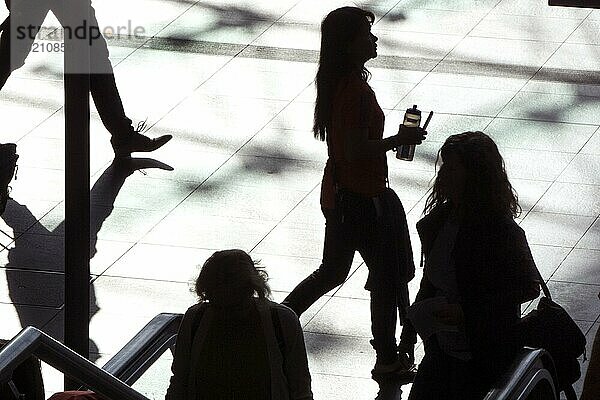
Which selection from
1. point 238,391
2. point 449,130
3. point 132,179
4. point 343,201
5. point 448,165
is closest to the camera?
point 238,391

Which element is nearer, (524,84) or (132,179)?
(132,179)

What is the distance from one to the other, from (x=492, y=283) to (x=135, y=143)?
462 centimetres

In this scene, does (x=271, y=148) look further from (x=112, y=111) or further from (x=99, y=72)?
(x=99, y=72)

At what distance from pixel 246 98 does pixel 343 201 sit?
374 cm

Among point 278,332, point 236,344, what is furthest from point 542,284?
point 236,344

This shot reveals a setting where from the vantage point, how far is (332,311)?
23.8 feet

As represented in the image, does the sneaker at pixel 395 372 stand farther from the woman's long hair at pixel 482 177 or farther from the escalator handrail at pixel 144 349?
the woman's long hair at pixel 482 177

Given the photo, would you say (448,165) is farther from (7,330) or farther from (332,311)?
(7,330)

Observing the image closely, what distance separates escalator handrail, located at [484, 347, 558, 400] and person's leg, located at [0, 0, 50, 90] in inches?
195

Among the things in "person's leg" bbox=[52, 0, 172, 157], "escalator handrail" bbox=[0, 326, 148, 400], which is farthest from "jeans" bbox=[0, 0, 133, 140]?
"escalator handrail" bbox=[0, 326, 148, 400]

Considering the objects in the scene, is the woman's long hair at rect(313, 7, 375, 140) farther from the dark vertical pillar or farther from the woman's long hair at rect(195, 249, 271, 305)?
the woman's long hair at rect(195, 249, 271, 305)

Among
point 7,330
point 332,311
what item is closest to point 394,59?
point 332,311

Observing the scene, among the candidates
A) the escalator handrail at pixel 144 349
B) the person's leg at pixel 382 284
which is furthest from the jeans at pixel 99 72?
the escalator handrail at pixel 144 349

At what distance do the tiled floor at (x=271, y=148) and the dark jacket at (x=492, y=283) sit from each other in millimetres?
1562
